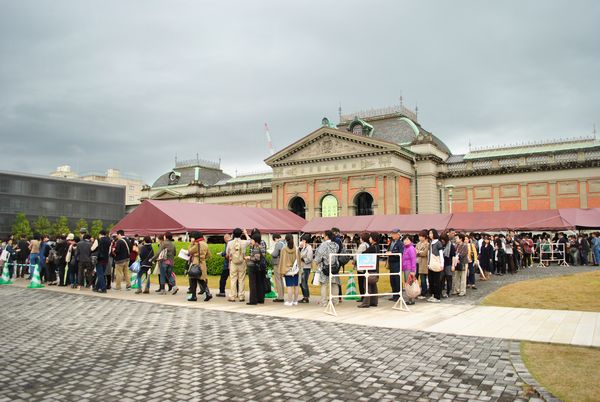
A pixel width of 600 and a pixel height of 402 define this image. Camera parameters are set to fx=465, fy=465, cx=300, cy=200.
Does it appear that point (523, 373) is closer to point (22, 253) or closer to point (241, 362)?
point (241, 362)

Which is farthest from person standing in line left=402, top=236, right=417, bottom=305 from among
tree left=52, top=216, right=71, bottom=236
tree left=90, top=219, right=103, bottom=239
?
tree left=90, top=219, right=103, bottom=239

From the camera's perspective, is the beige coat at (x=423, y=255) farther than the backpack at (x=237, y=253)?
No

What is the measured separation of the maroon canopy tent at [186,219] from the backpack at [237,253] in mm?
12733

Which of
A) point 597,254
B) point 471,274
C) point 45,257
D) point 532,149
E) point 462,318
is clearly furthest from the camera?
point 532,149

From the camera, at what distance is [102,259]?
1791 centimetres

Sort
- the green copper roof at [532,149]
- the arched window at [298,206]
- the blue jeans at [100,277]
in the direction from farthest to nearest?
the arched window at [298,206], the green copper roof at [532,149], the blue jeans at [100,277]

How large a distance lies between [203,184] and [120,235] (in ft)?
195

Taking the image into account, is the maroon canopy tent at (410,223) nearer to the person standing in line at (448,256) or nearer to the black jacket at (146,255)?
the person standing in line at (448,256)

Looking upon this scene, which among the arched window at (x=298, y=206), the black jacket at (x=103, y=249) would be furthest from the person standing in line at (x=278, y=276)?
the arched window at (x=298, y=206)

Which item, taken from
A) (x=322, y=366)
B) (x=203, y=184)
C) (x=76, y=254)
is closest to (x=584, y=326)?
(x=322, y=366)

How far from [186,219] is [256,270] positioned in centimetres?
1518

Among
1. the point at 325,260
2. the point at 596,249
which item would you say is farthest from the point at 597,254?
the point at 325,260

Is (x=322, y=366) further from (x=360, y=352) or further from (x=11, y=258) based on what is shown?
(x=11, y=258)

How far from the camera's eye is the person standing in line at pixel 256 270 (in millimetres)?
14547
